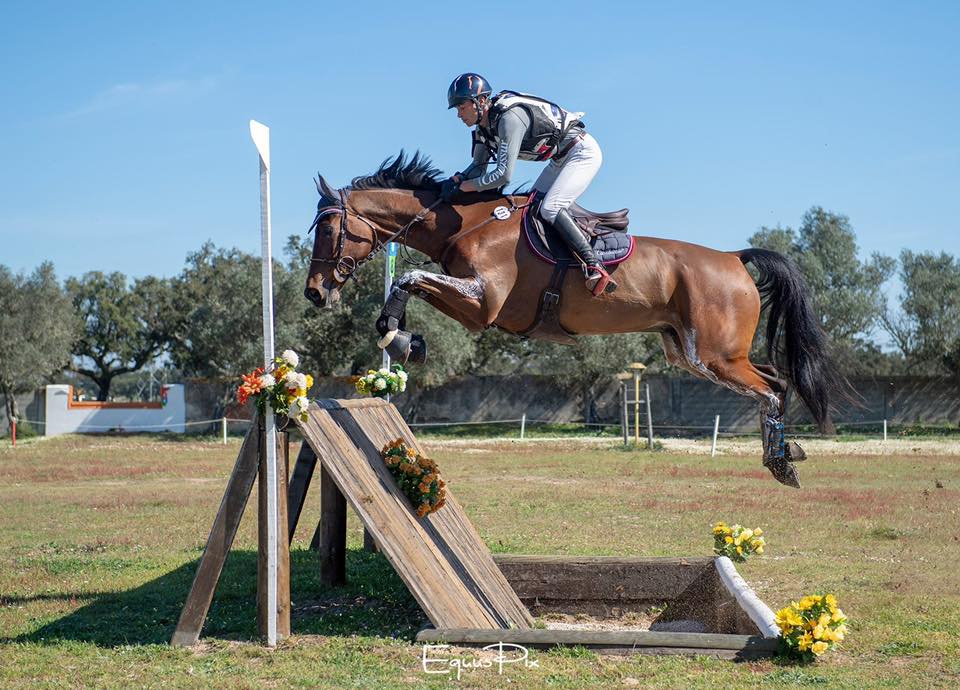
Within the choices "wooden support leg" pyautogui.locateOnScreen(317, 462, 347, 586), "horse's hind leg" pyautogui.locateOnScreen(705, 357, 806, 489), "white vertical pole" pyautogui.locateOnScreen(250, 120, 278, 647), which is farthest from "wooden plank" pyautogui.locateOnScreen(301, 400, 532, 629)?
"horse's hind leg" pyautogui.locateOnScreen(705, 357, 806, 489)

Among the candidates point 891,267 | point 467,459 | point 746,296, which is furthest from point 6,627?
point 891,267

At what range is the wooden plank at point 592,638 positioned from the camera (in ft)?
17.1

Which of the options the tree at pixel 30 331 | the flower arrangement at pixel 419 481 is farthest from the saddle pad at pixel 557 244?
the tree at pixel 30 331

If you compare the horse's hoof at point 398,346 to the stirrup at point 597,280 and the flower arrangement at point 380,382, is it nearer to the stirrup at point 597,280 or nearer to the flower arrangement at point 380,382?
the stirrup at point 597,280

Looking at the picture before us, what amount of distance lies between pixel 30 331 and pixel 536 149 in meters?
32.4

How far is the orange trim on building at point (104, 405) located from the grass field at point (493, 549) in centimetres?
1392

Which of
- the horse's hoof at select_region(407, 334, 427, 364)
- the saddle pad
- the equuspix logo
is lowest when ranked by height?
the equuspix logo

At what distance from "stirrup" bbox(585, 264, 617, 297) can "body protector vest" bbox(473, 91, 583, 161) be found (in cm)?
87

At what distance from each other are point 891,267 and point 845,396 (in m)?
34.4

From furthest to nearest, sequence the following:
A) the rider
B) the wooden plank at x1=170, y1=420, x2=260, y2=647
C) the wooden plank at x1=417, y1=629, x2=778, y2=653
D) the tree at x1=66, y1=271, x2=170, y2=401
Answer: the tree at x1=66, y1=271, x2=170, y2=401 < the rider < the wooden plank at x1=170, y1=420, x2=260, y2=647 < the wooden plank at x1=417, y1=629, x2=778, y2=653

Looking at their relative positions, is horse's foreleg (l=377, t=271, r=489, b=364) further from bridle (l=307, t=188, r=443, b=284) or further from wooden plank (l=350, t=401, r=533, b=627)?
wooden plank (l=350, t=401, r=533, b=627)

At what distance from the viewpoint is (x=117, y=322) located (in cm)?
4525

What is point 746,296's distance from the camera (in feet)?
20.4

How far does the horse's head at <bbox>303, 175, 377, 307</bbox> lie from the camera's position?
5.93 m
